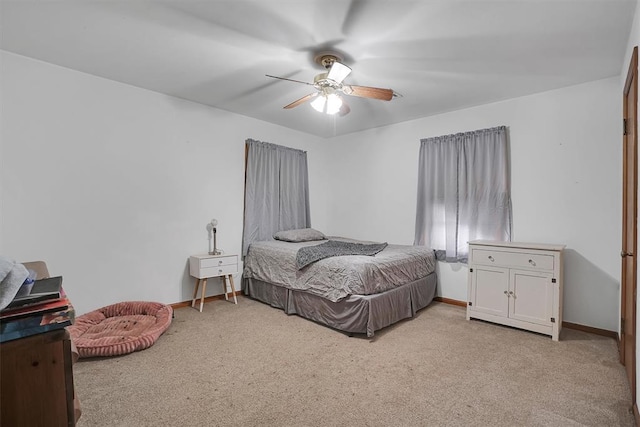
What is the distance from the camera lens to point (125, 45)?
2496 millimetres

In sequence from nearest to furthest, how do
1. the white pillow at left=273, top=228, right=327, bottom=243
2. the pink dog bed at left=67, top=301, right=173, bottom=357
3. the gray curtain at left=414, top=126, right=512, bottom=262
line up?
1. the pink dog bed at left=67, top=301, right=173, bottom=357
2. the gray curtain at left=414, top=126, right=512, bottom=262
3. the white pillow at left=273, top=228, right=327, bottom=243

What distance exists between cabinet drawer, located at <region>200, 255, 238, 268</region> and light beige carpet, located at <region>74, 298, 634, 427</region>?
0.75m

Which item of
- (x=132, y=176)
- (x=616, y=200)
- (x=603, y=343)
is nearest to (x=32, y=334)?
(x=132, y=176)

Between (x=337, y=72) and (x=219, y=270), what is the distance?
254 cm

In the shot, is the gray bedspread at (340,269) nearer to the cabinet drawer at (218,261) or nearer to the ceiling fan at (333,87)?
the cabinet drawer at (218,261)

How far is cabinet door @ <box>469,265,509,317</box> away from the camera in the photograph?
3.10 metres

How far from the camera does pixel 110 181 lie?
3195mm

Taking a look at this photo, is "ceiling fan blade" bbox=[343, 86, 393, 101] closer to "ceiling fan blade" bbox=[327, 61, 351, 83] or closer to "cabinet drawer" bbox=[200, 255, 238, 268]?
"ceiling fan blade" bbox=[327, 61, 351, 83]

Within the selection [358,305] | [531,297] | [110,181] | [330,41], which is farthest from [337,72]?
[531,297]

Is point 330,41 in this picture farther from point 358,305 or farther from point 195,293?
point 195,293

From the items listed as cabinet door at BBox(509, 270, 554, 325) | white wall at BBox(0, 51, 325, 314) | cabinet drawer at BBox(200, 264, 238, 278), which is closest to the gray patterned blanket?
cabinet drawer at BBox(200, 264, 238, 278)

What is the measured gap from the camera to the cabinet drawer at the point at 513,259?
113 inches

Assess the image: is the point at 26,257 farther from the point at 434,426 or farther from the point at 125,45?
the point at 434,426

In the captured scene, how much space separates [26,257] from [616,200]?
5.33 meters
